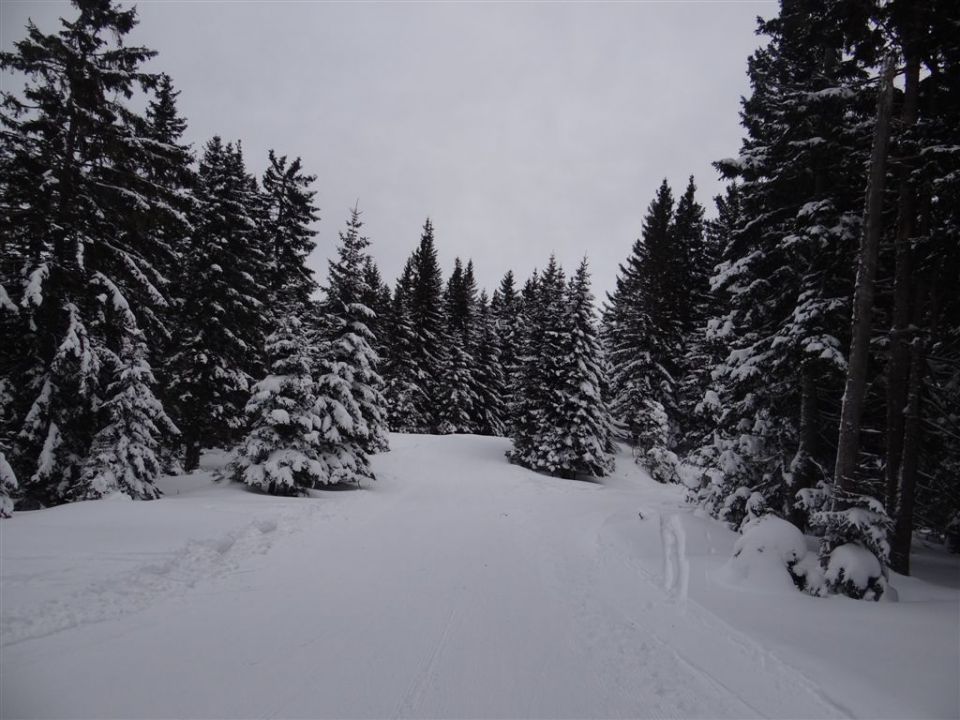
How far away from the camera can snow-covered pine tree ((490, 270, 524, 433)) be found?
41344 mm

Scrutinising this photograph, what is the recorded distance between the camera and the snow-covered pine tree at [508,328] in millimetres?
41344

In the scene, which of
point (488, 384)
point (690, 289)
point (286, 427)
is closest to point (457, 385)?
point (488, 384)

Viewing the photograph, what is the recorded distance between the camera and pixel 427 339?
37.4m

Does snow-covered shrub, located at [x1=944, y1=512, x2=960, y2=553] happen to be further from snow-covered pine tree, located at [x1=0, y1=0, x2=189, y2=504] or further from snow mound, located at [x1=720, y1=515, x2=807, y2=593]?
snow-covered pine tree, located at [x1=0, y1=0, x2=189, y2=504]

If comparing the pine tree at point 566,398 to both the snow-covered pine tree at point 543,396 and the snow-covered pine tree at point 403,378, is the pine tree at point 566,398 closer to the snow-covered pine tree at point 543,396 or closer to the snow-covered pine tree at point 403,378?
the snow-covered pine tree at point 543,396

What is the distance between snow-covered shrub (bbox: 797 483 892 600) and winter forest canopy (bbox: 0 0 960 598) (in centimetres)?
4

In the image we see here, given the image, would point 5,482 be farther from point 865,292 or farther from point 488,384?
point 488,384

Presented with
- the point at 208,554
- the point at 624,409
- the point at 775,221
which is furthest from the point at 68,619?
the point at 624,409

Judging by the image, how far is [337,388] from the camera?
50.4ft

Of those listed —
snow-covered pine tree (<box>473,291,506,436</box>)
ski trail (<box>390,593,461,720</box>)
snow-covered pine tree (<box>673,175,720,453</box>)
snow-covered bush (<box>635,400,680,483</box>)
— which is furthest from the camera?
snow-covered pine tree (<box>473,291,506,436</box>)

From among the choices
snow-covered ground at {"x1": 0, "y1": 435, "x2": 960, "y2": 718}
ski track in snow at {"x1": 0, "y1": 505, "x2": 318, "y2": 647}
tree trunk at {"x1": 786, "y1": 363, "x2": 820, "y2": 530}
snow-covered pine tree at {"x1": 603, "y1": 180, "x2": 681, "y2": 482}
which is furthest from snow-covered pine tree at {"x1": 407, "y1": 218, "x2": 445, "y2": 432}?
tree trunk at {"x1": 786, "y1": 363, "x2": 820, "y2": 530}

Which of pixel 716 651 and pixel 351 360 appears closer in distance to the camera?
pixel 716 651

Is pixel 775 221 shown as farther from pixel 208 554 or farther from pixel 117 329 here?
pixel 117 329

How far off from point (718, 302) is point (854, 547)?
13249 mm
